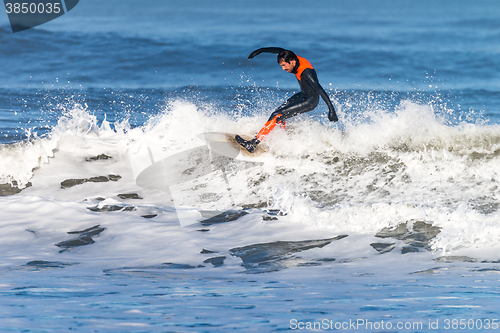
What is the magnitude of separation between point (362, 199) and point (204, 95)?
705cm

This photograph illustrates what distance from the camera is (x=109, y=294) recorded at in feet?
10.6

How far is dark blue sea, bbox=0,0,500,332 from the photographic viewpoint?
9.78ft

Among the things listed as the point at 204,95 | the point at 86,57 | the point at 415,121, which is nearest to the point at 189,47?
the point at 86,57

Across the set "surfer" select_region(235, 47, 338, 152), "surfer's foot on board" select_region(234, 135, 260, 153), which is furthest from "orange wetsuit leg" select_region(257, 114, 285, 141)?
"surfer's foot on board" select_region(234, 135, 260, 153)

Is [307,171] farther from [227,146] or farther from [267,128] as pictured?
[227,146]

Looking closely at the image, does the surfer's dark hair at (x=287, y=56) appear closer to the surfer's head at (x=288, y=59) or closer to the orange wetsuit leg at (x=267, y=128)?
the surfer's head at (x=288, y=59)

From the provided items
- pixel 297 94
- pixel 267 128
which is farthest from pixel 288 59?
pixel 267 128

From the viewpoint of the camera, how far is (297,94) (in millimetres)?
6652

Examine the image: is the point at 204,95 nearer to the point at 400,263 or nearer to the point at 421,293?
the point at 400,263

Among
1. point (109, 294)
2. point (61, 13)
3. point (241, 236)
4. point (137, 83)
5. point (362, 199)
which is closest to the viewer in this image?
point (109, 294)

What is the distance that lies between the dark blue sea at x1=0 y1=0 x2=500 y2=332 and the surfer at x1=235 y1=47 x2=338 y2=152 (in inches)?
18.6

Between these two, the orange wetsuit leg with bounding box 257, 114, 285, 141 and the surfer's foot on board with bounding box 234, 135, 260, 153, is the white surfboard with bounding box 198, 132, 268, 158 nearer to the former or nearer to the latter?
the surfer's foot on board with bounding box 234, 135, 260, 153

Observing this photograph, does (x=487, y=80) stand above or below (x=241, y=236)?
above

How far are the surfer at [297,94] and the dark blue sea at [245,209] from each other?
0.47 metres
